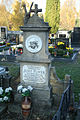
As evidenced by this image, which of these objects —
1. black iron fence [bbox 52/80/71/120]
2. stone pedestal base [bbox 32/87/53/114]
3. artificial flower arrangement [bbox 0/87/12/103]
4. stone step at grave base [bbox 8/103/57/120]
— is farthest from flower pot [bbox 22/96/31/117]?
black iron fence [bbox 52/80/71/120]

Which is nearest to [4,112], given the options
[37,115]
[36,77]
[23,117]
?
[23,117]

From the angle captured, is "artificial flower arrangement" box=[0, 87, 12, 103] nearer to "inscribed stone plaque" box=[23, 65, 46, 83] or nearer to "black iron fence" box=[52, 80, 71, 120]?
"inscribed stone plaque" box=[23, 65, 46, 83]

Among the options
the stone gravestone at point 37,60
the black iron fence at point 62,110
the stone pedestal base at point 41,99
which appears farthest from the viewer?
the stone pedestal base at point 41,99

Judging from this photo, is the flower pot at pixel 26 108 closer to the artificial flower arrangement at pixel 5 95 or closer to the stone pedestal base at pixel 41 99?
the stone pedestal base at pixel 41 99

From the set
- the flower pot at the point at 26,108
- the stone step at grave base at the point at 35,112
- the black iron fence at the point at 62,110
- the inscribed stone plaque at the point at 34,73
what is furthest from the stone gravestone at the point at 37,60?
the black iron fence at the point at 62,110

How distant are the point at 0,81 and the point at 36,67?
175 centimetres

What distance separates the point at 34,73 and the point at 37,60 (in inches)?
20.7

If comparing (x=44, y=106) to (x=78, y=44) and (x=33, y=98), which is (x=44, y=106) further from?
(x=78, y=44)

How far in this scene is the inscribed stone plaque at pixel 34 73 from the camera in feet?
18.3

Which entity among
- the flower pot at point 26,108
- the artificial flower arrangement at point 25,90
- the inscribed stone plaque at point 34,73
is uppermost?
the inscribed stone plaque at point 34,73

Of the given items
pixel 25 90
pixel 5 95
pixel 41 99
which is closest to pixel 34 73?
pixel 25 90

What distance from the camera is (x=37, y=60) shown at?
5.43 meters

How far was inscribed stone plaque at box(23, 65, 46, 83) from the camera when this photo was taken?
5575 mm

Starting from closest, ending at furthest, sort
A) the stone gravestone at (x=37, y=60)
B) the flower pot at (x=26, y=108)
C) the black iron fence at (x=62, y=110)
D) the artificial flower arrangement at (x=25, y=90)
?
the black iron fence at (x=62, y=110), the flower pot at (x=26, y=108), the artificial flower arrangement at (x=25, y=90), the stone gravestone at (x=37, y=60)
